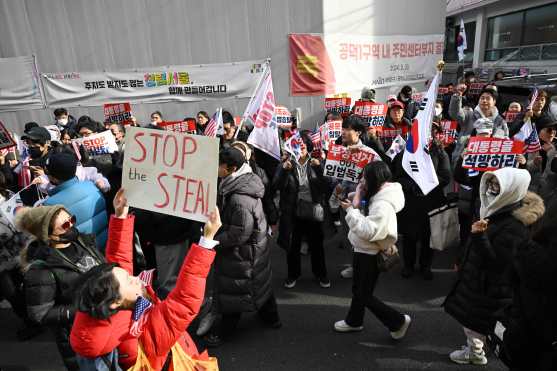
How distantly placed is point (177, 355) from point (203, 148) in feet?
3.51

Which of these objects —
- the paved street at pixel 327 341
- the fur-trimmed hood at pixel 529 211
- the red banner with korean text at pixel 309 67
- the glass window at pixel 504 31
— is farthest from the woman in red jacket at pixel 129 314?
the glass window at pixel 504 31

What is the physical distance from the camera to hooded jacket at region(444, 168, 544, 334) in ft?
8.28

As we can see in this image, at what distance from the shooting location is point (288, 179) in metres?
4.25

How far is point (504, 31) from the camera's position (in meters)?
22.3

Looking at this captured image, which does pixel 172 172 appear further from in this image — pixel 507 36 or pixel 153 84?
pixel 507 36

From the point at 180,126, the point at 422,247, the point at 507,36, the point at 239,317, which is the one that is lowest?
the point at 239,317

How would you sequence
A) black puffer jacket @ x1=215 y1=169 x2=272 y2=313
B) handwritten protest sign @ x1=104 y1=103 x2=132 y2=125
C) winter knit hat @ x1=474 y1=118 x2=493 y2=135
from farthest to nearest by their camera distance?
handwritten protest sign @ x1=104 y1=103 x2=132 y2=125
winter knit hat @ x1=474 y1=118 x2=493 y2=135
black puffer jacket @ x1=215 y1=169 x2=272 y2=313

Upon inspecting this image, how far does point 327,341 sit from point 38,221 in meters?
2.58

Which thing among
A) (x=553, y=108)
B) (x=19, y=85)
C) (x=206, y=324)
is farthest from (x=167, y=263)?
(x=19, y=85)

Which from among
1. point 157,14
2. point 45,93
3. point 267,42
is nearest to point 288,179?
point 267,42

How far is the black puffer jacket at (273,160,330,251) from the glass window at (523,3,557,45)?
66.9 ft

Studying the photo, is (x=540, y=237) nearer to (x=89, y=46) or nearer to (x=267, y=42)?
(x=267, y=42)

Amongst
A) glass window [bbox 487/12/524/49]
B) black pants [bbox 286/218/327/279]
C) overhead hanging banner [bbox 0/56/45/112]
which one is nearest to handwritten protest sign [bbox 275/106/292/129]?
black pants [bbox 286/218/327/279]

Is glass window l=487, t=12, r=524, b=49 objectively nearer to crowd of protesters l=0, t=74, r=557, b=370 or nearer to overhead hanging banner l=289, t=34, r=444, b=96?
overhead hanging banner l=289, t=34, r=444, b=96
